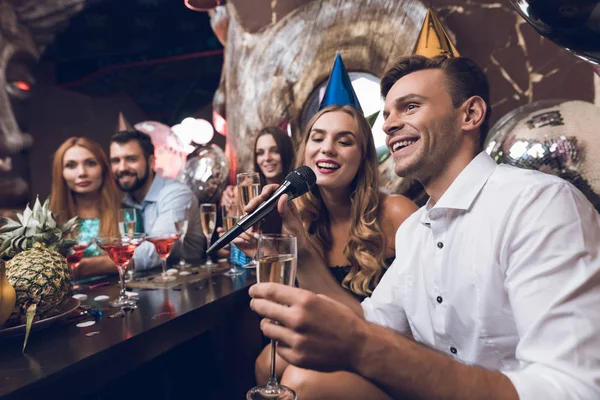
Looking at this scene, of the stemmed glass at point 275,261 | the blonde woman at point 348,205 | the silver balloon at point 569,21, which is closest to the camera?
the silver balloon at point 569,21

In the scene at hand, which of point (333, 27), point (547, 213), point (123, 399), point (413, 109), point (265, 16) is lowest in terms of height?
point (123, 399)

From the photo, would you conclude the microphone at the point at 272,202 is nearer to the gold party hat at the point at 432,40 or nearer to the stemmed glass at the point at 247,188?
the stemmed glass at the point at 247,188

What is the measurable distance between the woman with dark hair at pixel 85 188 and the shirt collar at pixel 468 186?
97.9 inches

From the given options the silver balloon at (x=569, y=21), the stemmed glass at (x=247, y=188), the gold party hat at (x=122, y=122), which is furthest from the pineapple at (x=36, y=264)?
the gold party hat at (x=122, y=122)

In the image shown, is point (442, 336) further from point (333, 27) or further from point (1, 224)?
point (333, 27)

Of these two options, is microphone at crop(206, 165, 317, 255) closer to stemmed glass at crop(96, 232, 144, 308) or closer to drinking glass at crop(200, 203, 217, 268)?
stemmed glass at crop(96, 232, 144, 308)

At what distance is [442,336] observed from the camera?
117cm

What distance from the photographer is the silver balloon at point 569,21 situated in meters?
0.53

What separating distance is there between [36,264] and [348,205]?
154cm

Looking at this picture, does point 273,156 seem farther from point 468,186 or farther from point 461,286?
point 461,286

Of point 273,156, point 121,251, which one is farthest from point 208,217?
point 273,156

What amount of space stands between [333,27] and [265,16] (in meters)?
0.72

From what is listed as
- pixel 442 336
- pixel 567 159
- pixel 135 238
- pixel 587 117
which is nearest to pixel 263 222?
pixel 135 238

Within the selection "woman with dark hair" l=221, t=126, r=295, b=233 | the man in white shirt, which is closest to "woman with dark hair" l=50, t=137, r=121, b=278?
"woman with dark hair" l=221, t=126, r=295, b=233
